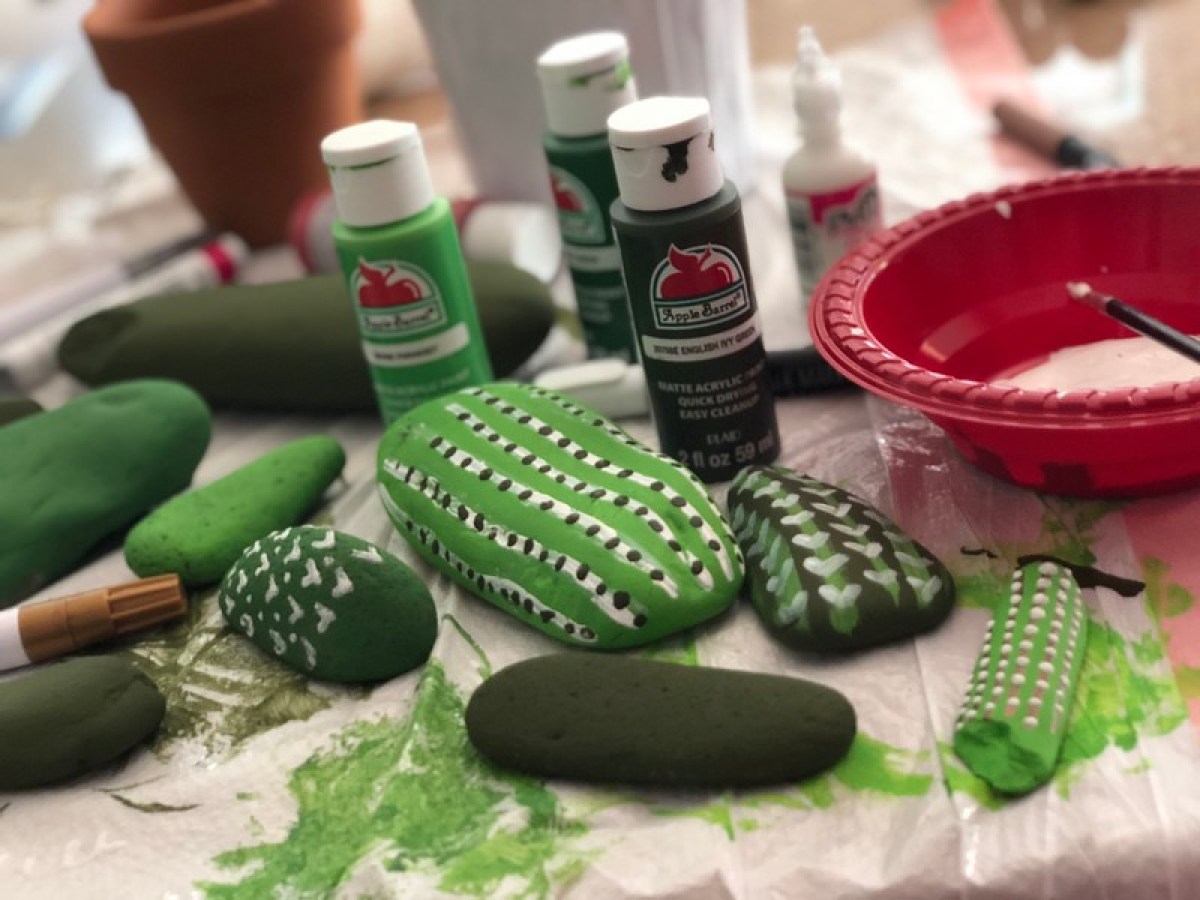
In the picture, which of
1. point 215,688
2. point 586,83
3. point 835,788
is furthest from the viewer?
point 586,83

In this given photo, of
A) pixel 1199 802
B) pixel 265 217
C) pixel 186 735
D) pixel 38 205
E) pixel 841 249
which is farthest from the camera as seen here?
pixel 38 205

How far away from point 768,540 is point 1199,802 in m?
0.17

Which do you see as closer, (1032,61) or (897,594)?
(897,594)

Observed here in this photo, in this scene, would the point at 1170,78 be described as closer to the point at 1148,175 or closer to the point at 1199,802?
the point at 1148,175

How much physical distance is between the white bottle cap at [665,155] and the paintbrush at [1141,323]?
14 cm

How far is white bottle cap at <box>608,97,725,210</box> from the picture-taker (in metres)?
0.53

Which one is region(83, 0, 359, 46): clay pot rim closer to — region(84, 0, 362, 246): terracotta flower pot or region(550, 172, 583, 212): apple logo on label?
region(84, 0, 362, 246): terracotta flower pot

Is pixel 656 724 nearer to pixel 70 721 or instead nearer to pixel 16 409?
pixel 70 721

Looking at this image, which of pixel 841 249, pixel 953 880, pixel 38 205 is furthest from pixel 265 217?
pixel 953 880

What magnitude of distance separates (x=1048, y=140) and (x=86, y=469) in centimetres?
57

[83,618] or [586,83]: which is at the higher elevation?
[586,83]

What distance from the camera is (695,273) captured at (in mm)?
545

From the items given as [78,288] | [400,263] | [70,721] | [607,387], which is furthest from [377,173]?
[78,288]

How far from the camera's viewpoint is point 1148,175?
0.59 meters
